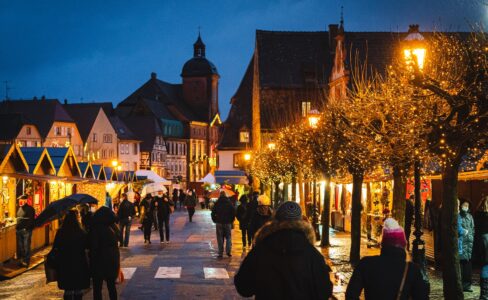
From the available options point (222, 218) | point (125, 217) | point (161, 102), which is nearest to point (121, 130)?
point (161, 102)

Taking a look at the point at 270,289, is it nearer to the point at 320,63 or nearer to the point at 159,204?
the point at 159,204

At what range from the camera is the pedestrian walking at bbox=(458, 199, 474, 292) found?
52.1ft

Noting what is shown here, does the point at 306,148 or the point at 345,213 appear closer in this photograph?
the point at 306,148

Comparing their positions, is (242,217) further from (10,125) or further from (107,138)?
(107,138)

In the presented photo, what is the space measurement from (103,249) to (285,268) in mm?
6740

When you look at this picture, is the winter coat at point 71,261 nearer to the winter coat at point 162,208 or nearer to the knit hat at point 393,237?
the knit hat at point 393,237

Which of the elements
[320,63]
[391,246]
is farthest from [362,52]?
[391,246]

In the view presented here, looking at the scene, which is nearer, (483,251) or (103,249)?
(103,249)

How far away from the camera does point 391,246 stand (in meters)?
7.17

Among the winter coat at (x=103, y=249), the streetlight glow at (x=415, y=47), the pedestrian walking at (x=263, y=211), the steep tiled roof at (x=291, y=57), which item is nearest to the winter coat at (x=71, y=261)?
the winter coat at (x=103, y=249)

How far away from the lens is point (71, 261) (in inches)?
480

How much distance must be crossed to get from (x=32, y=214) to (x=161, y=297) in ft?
28.8

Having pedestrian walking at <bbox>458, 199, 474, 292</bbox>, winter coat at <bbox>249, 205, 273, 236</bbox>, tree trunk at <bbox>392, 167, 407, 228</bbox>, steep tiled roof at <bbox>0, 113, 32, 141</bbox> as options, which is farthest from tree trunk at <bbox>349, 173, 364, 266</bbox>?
steep tiled roof at <bbox>0, 113, 32, 141</bbox>

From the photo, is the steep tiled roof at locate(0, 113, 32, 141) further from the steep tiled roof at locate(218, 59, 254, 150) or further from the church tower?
the church tower
